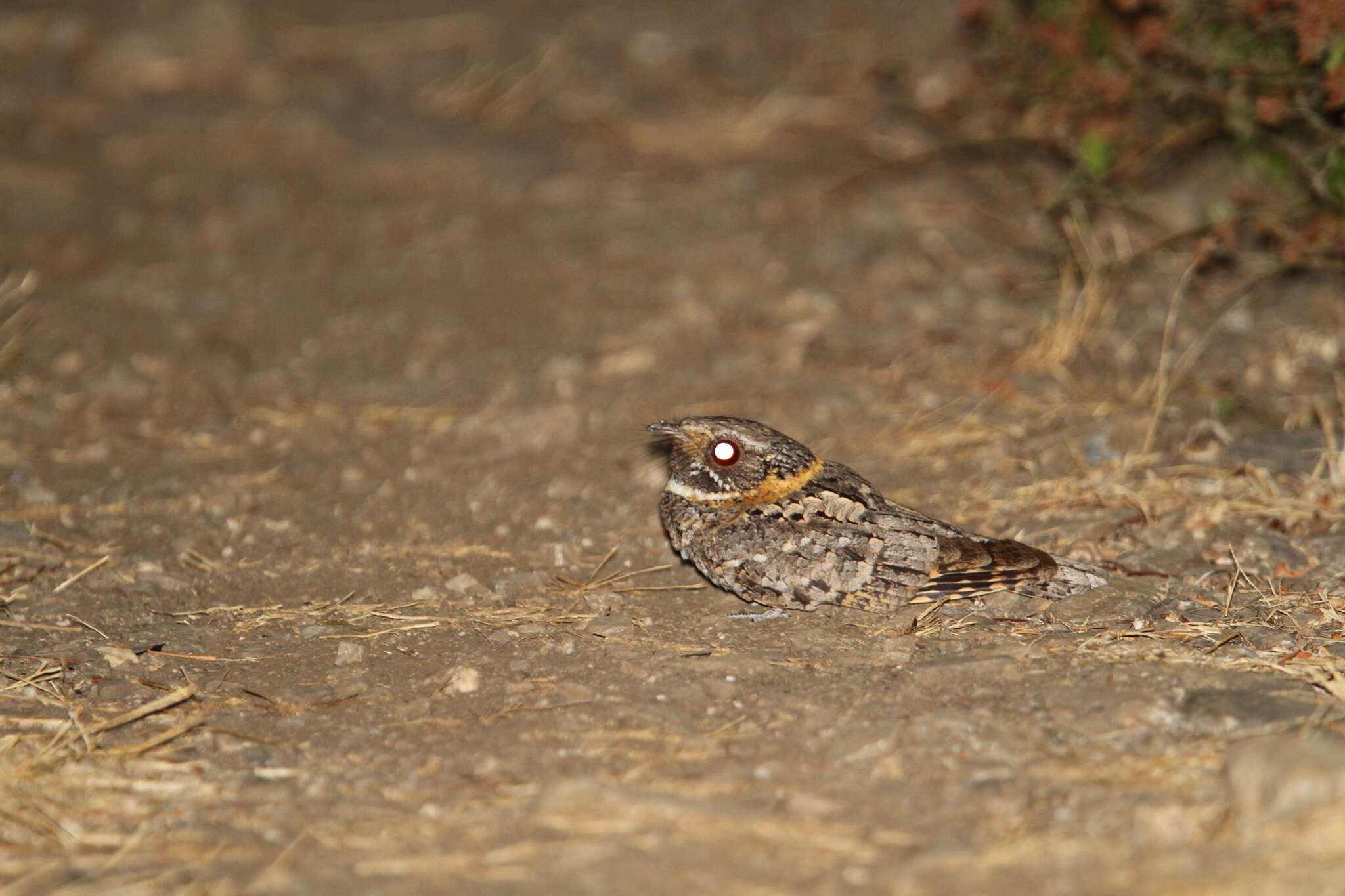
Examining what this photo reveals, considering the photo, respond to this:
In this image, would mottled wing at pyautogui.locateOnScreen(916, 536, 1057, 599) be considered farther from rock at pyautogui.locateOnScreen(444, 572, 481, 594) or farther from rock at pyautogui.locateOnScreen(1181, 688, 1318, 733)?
rock at pyautogui.locateOnScreen(444, 572, 481, 594)

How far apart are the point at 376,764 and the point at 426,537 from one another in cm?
143

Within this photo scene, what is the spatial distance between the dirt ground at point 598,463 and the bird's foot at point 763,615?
2.9 inches

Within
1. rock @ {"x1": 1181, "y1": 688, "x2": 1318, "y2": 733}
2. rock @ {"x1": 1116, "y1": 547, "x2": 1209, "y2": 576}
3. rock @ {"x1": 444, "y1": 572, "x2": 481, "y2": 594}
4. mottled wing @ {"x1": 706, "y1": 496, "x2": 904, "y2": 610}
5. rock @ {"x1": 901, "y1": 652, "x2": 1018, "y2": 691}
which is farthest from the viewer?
rock @ {"x1": 444, "y1": 572, "x2": 481, "y2": 594}

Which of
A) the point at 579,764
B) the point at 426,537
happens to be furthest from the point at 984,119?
the point at 579,764

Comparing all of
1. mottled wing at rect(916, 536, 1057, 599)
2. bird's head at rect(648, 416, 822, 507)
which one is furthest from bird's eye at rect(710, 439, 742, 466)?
mottled wing at rect(916, 536, 1057, 599)

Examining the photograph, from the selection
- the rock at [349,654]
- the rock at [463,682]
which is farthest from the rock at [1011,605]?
the rock at [349,654]

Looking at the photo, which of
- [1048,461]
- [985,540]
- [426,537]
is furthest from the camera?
[1048,461]

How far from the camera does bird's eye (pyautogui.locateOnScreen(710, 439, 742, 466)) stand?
12.7 feet

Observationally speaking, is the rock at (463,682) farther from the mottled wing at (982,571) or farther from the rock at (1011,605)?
the rock at (1011,605)

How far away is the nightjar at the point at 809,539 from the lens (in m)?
3.58

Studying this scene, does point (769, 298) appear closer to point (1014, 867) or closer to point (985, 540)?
point (985, 540)

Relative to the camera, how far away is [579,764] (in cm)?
291

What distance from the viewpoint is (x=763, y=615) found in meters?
3.70

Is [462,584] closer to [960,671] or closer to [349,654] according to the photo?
[349,654]
